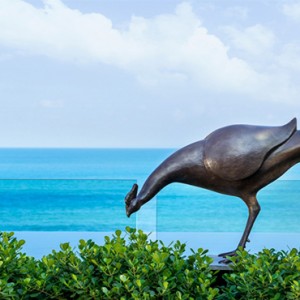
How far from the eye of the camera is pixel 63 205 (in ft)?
14.6

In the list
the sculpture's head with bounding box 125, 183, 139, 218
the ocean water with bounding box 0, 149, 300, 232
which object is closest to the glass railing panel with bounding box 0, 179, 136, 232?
the ocean water with bounding box 0, 149, 300, 232

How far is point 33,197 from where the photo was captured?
4.47 meters

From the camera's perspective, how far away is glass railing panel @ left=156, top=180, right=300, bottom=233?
4633 mm

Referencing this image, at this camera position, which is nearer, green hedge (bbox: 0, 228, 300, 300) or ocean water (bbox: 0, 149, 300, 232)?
green hedge (bbox: 0, 228, 300, 300)

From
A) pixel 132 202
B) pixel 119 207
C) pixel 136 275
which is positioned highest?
pixel 119 207

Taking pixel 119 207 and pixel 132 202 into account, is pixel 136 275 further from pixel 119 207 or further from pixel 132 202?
pixel 119 207

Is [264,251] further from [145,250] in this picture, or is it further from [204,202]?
[204,202]

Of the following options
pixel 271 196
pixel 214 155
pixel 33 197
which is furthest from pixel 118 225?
pixel 214 155

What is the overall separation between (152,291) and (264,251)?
0.59 m

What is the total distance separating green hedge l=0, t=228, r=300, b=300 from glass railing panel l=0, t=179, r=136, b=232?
71.0 inches

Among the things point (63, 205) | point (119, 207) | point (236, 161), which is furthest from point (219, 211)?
point (236, 161)

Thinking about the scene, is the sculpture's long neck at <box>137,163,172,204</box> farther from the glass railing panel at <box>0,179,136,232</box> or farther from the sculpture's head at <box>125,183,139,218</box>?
the glass railing panel at <box>0,179,136,232</box>

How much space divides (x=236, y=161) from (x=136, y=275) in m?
0.62

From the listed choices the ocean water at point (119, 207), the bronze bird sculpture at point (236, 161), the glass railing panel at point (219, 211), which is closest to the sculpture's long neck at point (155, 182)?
the bronze bird sculpture at point (236, 161)
